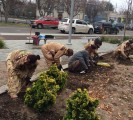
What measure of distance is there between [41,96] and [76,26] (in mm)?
26295

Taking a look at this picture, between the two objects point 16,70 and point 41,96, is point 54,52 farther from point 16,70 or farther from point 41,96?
point 41,96

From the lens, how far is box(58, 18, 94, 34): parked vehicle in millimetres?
30456

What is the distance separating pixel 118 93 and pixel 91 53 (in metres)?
2.95

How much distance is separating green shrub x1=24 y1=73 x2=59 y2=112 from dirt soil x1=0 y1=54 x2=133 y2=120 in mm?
159

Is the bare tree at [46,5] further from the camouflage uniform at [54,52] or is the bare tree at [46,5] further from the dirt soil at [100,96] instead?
the camouflage uniform at [54,52]

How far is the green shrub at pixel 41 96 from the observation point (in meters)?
5.70

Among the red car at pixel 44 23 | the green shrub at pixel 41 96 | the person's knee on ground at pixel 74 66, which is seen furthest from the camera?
the red car at pixel 44 23

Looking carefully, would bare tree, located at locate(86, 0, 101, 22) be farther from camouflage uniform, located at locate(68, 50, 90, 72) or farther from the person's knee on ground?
the person's knee on ground

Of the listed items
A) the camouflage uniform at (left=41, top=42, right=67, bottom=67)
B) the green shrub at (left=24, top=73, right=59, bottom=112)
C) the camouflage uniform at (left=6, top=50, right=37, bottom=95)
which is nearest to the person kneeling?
the camouflage uniform at (left=41, top=42, right=67, bottom=67)

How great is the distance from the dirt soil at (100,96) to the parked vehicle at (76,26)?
1932cm

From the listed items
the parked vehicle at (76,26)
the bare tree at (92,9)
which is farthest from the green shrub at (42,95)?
the bare tree at (92,9)

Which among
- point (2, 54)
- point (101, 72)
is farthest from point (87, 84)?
point (2, 54)

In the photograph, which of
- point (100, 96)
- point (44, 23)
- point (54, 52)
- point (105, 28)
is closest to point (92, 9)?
point (105, 28)

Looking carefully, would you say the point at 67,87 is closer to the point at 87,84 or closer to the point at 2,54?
the point at 87,84
